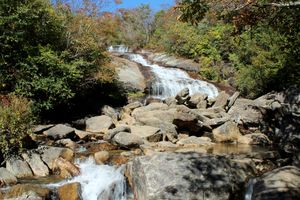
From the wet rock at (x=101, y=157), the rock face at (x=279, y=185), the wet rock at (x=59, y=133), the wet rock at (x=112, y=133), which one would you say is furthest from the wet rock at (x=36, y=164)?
the rock face at (x=279, y=185)

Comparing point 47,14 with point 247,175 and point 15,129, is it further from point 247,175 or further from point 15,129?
point 247,175

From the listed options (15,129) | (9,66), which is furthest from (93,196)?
(9,66)

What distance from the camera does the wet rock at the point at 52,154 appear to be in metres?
12.1

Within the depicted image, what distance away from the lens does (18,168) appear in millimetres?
11305

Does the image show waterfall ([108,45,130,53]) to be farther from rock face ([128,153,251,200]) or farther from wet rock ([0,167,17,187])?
rock face ([128,153,251,200])

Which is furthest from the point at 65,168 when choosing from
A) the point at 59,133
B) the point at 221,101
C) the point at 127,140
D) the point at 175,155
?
the point at 221,101

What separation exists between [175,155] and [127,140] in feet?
20.0

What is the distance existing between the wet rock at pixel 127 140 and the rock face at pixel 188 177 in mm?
5614

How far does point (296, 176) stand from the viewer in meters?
7.76

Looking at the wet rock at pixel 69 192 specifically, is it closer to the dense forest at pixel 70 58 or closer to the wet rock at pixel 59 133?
the dense forest at pixel 70 58

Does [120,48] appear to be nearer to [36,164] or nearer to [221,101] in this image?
[221,101]

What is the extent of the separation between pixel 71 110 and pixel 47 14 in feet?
17.1

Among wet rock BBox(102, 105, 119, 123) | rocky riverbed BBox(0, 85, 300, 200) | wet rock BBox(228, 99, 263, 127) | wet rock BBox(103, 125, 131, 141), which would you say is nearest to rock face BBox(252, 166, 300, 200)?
rocky riverbed BBox(0, 85, 300, 200)

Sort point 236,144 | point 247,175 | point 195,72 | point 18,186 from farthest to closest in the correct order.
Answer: point 195,72 < point 236,144 < point 18,186 < point 247,175
